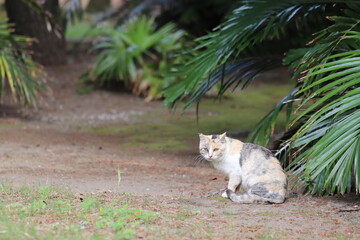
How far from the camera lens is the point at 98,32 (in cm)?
1388

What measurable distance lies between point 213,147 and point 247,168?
0.34 m

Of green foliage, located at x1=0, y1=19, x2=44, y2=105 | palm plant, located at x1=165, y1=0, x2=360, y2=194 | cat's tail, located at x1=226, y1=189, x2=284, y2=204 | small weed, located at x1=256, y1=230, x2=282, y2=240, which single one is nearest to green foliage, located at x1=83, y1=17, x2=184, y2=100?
green foliage, located at x1=0, y1=19, x2=44, y2=105

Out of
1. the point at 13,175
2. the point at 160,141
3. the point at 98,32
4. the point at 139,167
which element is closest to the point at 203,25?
the point at 98,32

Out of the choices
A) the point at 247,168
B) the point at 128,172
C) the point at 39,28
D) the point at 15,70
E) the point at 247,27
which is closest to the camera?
the point at 247,168

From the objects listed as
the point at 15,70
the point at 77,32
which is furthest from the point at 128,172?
the point at 77,32

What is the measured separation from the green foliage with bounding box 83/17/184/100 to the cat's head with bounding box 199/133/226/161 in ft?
21.9

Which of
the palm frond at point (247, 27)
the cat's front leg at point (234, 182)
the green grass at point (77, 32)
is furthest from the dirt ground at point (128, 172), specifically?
the green grass at point (77, 32)

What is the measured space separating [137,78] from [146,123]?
8.21 feet

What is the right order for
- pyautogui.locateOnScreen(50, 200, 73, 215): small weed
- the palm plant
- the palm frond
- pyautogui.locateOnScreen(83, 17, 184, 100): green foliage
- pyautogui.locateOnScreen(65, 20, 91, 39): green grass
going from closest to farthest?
pyautogui.locateOnScreen(50, 200, 73, 215): small weed, the palm plant, the palm frond, pyautogui.locateOnScreen(83, 17, 184, 100): green foliage, pyautogui.locateOnScreen(65, 20, 91, 39): green grass

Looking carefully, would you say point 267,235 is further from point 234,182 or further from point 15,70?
point 15,70

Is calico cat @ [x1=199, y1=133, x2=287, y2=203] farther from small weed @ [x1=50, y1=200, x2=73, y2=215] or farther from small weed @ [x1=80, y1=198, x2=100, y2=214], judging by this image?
small weed @ [x1=50, y1=200, x2=73, y2=215]

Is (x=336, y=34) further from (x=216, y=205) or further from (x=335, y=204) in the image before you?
(x=216, y=205)

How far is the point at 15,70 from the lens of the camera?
9016mm

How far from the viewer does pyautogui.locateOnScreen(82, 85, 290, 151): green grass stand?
8.86 meters
